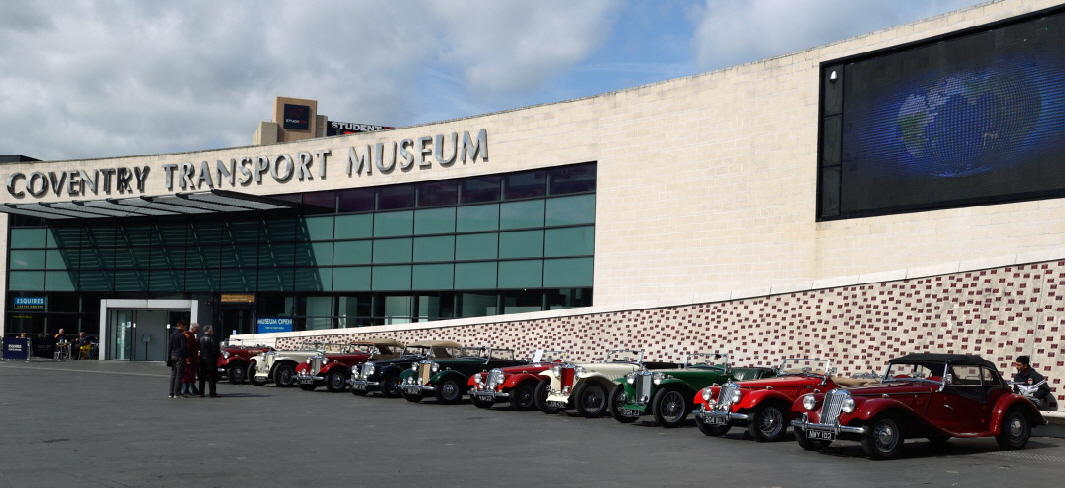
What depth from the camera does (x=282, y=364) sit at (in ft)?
88.8

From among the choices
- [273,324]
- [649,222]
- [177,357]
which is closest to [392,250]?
[273,324]

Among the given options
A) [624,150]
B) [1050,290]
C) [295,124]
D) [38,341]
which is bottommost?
[38,341]

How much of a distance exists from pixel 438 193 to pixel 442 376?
46.3 ft

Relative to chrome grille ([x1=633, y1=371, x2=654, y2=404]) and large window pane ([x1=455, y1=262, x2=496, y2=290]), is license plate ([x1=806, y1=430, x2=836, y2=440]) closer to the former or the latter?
chrome grille ([x1=633, y1=371, x2=654, y2=404])

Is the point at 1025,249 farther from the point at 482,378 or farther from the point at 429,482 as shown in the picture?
the point at 429,482

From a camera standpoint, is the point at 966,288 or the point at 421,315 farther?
the point at 421,315

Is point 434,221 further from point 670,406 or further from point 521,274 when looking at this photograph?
point 670,406

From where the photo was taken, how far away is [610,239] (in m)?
30.0

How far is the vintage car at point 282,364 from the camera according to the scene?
88.1ft

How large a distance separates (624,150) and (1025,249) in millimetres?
11885

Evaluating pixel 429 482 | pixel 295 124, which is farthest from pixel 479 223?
pixel 295 124

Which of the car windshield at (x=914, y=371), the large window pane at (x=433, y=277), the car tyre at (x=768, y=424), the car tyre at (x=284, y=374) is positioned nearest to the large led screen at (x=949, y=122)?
the car windshield at (x=914, y=371)

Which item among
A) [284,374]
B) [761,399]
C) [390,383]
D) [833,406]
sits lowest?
[284,374]

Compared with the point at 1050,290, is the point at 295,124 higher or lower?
higher
